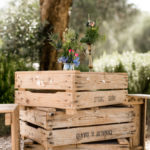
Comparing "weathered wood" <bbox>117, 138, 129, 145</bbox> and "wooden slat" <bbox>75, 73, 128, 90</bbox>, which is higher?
"wooden slat" <bbox>75, 73, 128, 90</bbox>

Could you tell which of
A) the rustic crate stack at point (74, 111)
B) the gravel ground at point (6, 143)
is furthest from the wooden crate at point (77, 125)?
the gravel ground at point (6, 143)

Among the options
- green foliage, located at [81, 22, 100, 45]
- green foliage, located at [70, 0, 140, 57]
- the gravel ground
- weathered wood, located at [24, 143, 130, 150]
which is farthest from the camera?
green foliage, located at [70, 0, 140, 57]

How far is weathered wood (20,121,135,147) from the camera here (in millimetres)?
3164

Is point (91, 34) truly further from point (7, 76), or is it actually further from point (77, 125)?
point (7, 76)

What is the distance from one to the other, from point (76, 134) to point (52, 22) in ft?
11.7

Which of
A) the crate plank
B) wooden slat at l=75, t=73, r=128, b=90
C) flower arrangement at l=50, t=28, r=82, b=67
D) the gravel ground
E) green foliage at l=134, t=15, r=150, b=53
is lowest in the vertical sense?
the gravel ground

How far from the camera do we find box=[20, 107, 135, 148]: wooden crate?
316cm

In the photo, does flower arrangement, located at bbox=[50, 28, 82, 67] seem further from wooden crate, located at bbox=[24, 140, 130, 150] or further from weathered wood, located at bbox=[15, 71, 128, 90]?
wooden crate, located at bbox=[24, 140, 130, 150]

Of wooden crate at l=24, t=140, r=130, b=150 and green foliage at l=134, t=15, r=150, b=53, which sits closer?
wooden crate at l=24, t=140, r=130, b=150

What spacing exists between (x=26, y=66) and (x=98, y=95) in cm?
358

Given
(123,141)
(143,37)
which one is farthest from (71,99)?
(143,37)

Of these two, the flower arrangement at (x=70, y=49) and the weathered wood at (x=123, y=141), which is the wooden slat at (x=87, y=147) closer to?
the weathered wood at (x=123, y=141)

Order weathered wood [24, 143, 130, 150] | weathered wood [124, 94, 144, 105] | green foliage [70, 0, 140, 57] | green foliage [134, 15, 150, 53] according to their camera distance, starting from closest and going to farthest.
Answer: weathered wood [24, 143, 130, 150] → weathered wood [124, 94, 144, 105] → green foliage [70, 0, 140, 57] → green foliage [134, 15, 150, 53]

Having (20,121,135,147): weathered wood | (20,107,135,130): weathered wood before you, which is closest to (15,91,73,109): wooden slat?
(20,107,135,130): weathered wood
